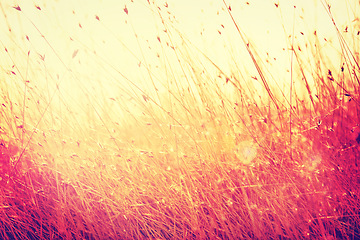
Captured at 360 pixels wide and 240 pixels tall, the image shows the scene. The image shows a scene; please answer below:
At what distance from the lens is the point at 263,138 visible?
1196 millimetres

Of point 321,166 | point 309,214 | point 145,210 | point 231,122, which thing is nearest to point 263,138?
point 231,122

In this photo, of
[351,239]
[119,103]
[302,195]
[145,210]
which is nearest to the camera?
[351,239]

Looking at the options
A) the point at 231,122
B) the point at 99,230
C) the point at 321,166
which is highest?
the point at 231,122

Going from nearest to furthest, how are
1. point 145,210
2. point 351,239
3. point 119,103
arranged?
point 351,239
point 145,210
point 119,103

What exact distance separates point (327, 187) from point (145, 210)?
0.79m

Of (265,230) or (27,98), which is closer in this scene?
(265,230)

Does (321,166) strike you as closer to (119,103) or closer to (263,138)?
(263,138)

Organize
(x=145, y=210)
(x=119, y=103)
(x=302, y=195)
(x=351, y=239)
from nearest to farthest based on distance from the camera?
1. (x=351, y=239)
2. (x=302, y=195)
3. (x=145, y=210)
4. (x=119, y=103)

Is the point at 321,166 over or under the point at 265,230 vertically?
over

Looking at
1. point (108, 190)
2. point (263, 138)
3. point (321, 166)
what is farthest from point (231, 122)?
point (108, 190)

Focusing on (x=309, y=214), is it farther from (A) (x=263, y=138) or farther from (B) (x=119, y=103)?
(B) (x=119, y=103)

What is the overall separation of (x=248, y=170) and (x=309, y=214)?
1.02 feet

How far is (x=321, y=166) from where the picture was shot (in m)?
1.02

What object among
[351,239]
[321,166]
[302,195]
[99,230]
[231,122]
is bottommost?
[99,230]
